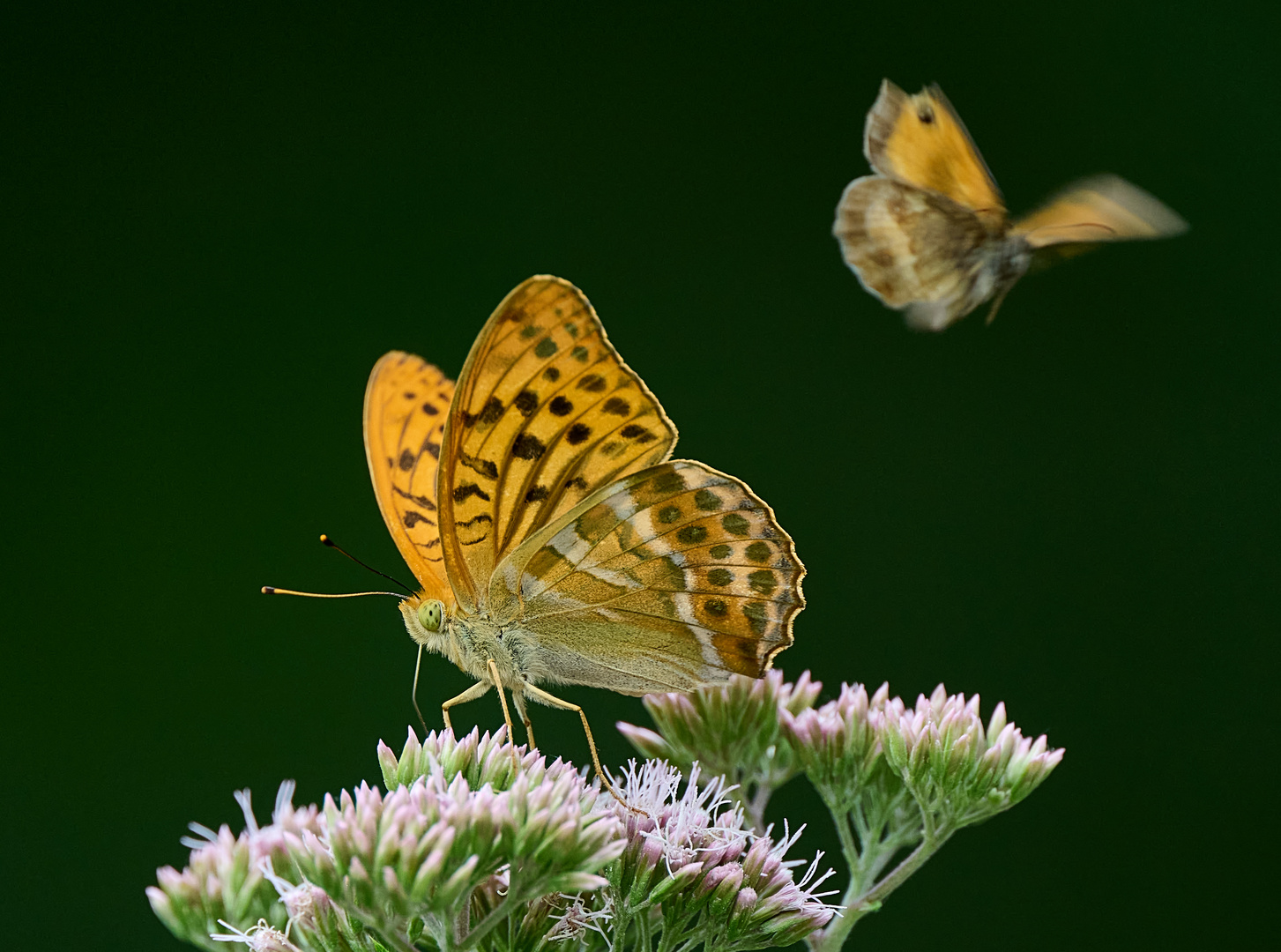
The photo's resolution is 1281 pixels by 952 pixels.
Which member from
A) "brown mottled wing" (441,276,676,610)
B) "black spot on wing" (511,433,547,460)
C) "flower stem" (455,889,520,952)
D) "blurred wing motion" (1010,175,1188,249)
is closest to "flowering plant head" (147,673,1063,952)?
"flower stem" (455,889,520,952)

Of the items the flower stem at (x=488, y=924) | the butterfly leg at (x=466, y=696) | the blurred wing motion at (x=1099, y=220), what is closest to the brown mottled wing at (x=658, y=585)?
the butterfly leg at (x=466, y=696)

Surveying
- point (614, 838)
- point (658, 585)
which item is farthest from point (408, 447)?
point (614, 838)

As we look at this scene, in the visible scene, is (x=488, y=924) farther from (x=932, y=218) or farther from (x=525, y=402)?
(x=932, y=218)

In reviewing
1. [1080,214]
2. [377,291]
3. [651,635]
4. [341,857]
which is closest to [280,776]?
[377,291]

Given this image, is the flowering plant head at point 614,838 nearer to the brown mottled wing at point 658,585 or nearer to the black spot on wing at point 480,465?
the brown mottled wing at point 658,585

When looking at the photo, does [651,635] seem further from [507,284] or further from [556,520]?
→ [507,284]
